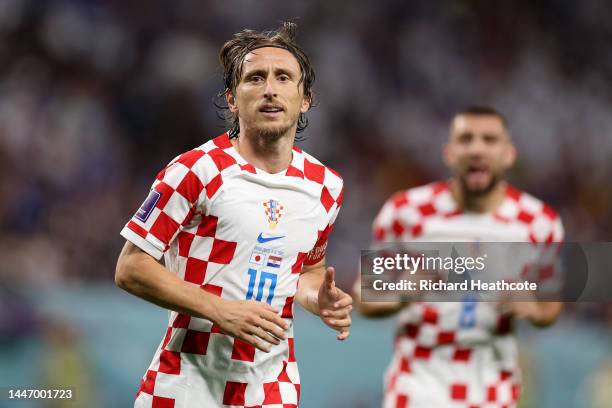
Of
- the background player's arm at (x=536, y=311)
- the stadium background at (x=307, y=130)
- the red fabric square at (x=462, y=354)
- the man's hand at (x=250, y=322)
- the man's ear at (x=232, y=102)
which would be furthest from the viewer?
the stadium background at (x=307, y=130)

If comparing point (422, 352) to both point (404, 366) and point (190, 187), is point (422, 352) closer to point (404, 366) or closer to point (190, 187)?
point (404, 366)

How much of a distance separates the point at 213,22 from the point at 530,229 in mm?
5173

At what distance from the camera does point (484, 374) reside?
4531mm

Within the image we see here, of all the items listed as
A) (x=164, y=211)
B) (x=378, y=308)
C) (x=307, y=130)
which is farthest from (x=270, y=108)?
(x=307, y=130)

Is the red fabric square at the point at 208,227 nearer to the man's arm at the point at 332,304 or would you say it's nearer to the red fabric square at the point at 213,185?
the red fabric square at the point at 213,185

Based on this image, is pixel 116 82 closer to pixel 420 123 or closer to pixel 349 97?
pixel 349 97

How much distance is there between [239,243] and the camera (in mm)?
3150

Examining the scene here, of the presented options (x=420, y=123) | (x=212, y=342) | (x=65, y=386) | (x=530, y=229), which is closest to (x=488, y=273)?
(x=530, y=229)

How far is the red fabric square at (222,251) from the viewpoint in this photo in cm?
314

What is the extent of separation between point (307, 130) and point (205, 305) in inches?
227

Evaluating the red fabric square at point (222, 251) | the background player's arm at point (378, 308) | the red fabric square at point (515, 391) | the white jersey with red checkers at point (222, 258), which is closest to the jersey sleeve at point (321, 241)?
the white jersey with red checkers at point (222, 258)

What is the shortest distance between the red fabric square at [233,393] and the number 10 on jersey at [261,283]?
290 millimetres

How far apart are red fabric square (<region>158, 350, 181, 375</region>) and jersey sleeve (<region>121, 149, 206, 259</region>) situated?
1.21 feet

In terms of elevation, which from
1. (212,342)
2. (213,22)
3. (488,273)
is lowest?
(212,342)
